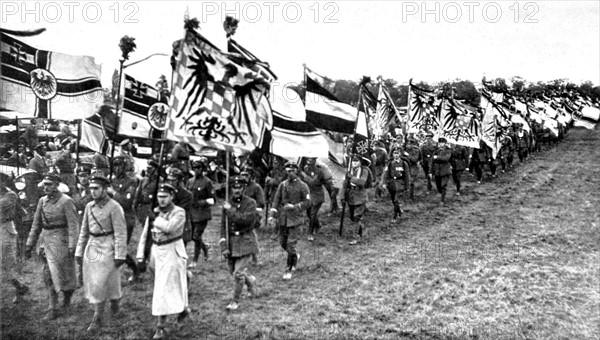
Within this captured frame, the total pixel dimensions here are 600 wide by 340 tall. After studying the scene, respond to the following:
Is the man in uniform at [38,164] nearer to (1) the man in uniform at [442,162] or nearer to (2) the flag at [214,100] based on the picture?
(2) the flag at [214,100]

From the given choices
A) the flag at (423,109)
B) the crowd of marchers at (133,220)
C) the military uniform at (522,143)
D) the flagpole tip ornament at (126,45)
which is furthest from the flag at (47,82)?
the military uniform at (522,143)

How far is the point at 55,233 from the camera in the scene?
706cm

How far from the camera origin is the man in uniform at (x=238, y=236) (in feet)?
24.8

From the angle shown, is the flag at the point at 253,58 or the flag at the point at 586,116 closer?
the flag at the point at 253,58

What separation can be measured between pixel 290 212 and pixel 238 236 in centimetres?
177

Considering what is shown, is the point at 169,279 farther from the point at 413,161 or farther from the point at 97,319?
the point at 413,161

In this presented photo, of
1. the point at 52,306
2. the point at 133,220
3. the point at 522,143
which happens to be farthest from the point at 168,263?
the point at 522,143

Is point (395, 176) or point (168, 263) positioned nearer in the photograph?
point (168, 263)

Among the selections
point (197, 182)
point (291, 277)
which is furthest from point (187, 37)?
point (291, 277)

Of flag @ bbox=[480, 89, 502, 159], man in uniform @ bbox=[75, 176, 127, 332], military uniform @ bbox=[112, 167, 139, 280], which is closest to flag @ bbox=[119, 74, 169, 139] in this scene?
military uniform @ bbox=[112, 167, 139, 280]

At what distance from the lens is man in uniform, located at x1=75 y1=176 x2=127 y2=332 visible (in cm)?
663

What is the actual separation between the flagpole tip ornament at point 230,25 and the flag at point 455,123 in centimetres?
914

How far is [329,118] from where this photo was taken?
12.4 m

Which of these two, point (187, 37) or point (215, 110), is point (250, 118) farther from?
point (187, 37)
